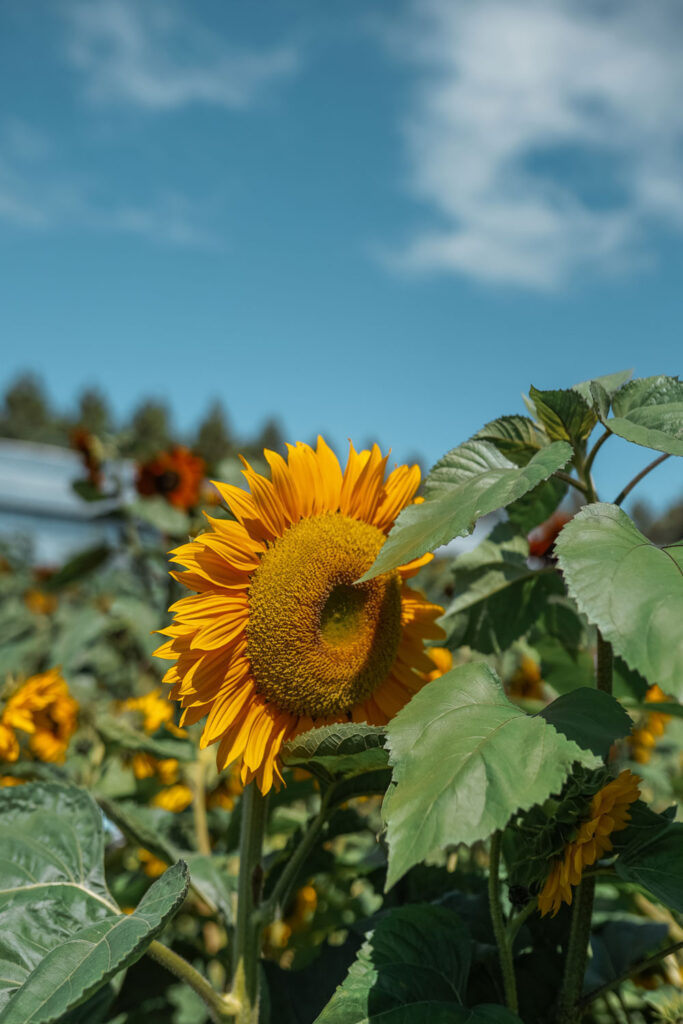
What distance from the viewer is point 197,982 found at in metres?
0.88

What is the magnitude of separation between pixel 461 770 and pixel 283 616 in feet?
1.01

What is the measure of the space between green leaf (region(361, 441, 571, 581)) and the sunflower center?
14 cm

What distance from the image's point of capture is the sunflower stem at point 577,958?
86 centimetres

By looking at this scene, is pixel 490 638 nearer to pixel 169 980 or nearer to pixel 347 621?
pixel 347 621

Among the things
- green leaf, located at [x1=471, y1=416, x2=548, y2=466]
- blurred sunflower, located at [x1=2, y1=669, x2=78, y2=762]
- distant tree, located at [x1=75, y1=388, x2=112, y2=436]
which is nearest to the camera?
green leaf, located at [x1=471, y1=416, x2=548, y2=466]

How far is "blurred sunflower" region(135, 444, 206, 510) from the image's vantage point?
276 centimetres

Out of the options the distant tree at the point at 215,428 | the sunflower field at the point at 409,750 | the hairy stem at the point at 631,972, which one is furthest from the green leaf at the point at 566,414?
the distant tree at the point at 215,428

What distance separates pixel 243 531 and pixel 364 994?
445mm

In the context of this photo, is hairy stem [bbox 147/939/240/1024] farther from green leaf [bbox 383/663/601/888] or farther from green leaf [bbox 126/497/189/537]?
green leaf [bbox 126/497/189/537]

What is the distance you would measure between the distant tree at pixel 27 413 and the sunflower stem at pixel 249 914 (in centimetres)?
3218

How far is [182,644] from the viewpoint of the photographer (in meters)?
0.89

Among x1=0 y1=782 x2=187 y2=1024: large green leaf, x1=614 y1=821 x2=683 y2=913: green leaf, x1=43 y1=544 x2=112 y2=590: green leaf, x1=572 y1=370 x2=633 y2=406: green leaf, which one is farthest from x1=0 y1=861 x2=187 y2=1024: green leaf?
x1=43 y1=544 x2=112 y2=590: green leaf

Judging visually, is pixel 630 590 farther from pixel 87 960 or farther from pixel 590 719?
pixel 87 960

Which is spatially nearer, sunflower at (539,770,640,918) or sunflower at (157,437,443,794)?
sunflower at (539,770,640,918)
